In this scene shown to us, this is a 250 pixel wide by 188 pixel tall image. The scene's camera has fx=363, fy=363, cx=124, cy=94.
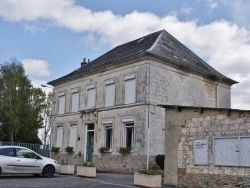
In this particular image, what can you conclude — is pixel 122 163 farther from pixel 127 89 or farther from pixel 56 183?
pixel 56 183

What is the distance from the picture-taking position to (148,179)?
561 inches

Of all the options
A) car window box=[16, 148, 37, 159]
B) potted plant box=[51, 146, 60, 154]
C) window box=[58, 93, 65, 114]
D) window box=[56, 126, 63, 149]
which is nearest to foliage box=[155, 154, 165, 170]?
car window box=[16, 148, 37, 159]

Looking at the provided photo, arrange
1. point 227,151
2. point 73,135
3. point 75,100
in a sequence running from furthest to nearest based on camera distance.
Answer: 1. point 75,100
2. point 73,135
3. point 227,151

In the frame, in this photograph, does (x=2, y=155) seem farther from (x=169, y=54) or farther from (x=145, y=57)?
(x=169, y=54)

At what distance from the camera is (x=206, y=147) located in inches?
541

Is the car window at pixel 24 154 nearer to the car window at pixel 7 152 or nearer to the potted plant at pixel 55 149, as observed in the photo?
the car window at pixel 7 152

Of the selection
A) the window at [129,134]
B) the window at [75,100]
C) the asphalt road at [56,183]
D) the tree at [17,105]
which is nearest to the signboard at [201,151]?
the asphalt road at [56,183]

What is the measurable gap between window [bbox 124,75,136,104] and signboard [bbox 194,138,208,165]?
10193mm

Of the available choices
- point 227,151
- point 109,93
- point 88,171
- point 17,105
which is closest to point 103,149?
point 109,93

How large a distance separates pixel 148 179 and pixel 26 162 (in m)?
6.40

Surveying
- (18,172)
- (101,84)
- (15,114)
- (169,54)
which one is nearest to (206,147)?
(18,172)

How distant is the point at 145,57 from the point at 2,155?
10943 millimetres

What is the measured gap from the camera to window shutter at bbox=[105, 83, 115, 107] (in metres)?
26.0

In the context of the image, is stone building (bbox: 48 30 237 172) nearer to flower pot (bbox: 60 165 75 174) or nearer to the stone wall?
the stone wall
